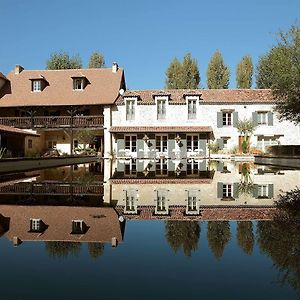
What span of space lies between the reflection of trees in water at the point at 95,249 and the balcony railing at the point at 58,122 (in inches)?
1170

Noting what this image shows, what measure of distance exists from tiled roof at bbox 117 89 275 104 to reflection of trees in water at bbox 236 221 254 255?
94.3 ft

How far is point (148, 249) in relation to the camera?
429 cm

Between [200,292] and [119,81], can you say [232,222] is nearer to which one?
[200,292]

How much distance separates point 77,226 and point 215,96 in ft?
101

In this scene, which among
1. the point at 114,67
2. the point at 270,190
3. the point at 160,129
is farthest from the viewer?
the point at 114,67

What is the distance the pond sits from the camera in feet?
9.80

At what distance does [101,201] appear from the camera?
26.6 ft

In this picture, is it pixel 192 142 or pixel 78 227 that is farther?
pixel 192 142

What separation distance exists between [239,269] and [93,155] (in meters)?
28.4

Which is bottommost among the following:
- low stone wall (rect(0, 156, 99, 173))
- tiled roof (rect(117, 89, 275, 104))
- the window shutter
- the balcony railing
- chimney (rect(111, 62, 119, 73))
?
low stone wall (rect(0, 156, 99, 173))

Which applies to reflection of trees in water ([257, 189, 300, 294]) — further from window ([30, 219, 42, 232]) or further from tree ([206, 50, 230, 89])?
tree ([206, 50, 230, 89])

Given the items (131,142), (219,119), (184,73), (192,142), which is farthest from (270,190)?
(184,73)

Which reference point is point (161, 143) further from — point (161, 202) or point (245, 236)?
point (245, 236)

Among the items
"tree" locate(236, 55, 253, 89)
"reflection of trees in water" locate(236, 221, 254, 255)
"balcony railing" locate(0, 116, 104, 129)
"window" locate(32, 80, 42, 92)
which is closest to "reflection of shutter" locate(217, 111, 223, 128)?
"balcony railing" locate(0, 116, 104, 129)
